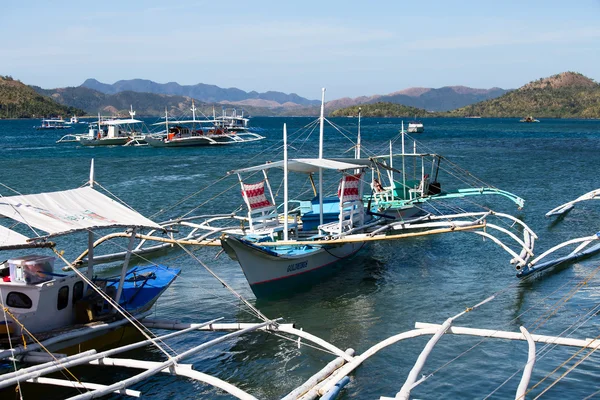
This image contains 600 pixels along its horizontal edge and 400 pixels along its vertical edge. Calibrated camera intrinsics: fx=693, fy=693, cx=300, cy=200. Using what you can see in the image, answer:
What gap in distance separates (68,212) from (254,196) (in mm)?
8908

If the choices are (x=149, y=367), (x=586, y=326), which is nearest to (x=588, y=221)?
(x=586, y=326)

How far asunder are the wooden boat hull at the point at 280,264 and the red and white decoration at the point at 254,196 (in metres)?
1.76

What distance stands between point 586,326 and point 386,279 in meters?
8.08

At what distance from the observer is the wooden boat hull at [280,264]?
2230 cm

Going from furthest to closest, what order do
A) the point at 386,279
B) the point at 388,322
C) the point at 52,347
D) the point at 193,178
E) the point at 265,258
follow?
the point at 193,178
the point at 386,279
the point at 265,258
the point at 388,322
the point at 52,347

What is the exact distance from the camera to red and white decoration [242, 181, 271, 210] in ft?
81.6

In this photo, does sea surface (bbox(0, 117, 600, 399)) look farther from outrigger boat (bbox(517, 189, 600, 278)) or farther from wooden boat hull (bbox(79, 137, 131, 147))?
wooden boat hull (bbox(79, 137, 131, 147))

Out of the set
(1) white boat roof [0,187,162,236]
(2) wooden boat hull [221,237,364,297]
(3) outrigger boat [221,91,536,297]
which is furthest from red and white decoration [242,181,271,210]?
(1) white boat roof [0,187,162,236]

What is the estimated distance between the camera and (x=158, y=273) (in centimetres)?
2122

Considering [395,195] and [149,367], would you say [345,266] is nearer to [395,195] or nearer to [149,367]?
[395,195]

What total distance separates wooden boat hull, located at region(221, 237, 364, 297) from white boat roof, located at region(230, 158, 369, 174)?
296 cm

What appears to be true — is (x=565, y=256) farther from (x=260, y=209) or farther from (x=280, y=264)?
(x=260, y=209)

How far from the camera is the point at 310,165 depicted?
86.4 ft

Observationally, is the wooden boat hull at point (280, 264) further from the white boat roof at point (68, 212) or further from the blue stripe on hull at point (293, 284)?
the white boat roof at point (68, 212)
